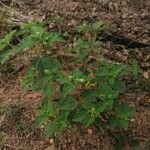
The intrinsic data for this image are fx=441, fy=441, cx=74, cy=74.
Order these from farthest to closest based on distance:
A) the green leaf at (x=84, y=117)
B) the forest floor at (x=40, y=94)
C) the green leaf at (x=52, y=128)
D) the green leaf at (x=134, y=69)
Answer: the forest floor at (x=40, y=94)
the green leaf at (x=134, y=69)
the green leaf at (x=52, y=128)
the green leaf at (x=84, y=117)

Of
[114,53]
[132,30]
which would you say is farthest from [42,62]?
[132,30]

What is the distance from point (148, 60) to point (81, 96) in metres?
0.97

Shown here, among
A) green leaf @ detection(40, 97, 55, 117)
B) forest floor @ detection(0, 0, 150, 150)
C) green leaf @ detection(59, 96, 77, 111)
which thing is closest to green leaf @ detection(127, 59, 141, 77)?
forest floor @ detection(0, 0, 150, 150)

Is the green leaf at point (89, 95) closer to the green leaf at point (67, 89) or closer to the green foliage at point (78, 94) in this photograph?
the green foliage at point (78, 94)

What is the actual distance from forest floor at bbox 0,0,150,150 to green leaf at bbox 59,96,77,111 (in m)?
0.42

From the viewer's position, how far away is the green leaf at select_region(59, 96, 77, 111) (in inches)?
112

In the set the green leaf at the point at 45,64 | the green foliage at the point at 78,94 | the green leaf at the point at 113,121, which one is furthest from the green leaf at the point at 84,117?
the green leaf at the point at 45,64

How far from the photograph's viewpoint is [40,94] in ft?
11.8

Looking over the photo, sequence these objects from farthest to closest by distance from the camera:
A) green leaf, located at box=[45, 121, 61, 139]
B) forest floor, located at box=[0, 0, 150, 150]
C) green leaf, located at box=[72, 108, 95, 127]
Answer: forest floor, located at box=[0, 0, 150, 150] → green leaf, located at box=[45, 121, 61, 139] → green leaf, located at box=[72, 108, 95, 127]

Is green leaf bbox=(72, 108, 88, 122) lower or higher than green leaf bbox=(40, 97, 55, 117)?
higher

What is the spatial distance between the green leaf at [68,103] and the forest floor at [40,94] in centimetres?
42

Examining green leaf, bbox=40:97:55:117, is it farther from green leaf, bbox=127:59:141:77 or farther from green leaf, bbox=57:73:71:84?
green leaf, bbox=127:59:141:77

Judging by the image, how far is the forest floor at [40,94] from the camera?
127 inches

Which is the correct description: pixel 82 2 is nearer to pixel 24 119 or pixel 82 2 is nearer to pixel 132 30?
pixel 132 30
